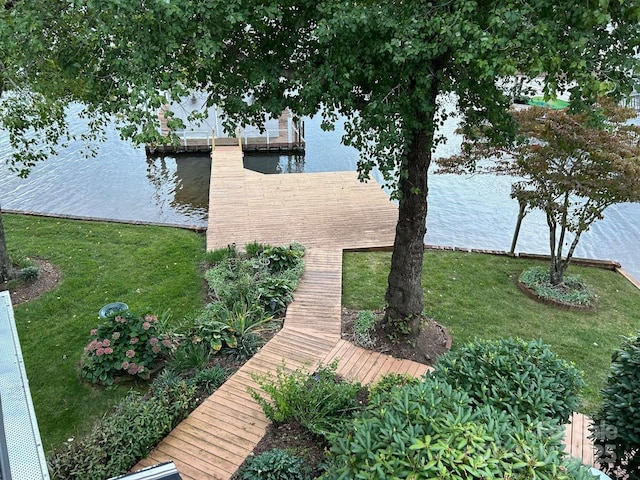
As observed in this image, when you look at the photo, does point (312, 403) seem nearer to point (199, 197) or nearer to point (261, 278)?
point (261, 278)

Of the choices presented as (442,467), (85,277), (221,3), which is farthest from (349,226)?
(442,467)

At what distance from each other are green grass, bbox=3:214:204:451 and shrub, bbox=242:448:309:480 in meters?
2.15

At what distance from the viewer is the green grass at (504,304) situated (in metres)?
7.00

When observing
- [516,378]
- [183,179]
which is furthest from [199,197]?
[516,378]

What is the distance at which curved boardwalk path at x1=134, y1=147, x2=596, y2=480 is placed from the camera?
4.67m

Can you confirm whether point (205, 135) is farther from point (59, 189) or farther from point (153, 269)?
point (153, 269)

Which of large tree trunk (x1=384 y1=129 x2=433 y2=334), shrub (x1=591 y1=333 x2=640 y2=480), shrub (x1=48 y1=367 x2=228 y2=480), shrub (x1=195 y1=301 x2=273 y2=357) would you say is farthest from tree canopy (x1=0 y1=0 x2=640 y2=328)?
shrub (x1=195 y1=301 x2=273 y2=357)

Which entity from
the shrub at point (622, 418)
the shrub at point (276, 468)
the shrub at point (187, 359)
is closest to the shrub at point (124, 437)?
the shrub at point (187, 359)

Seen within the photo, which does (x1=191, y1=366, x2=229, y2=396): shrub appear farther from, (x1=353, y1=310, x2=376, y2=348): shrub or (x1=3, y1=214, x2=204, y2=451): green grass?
(x1=353, y1=310, x2=376, y2=348): shrub

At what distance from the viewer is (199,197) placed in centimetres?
1555

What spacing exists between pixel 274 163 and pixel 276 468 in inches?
600

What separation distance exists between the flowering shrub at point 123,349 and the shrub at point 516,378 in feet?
12.3

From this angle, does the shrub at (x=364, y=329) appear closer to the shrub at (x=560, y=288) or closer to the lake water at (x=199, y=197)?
the shrub at (x=560, y=288)

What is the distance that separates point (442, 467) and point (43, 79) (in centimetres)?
501
